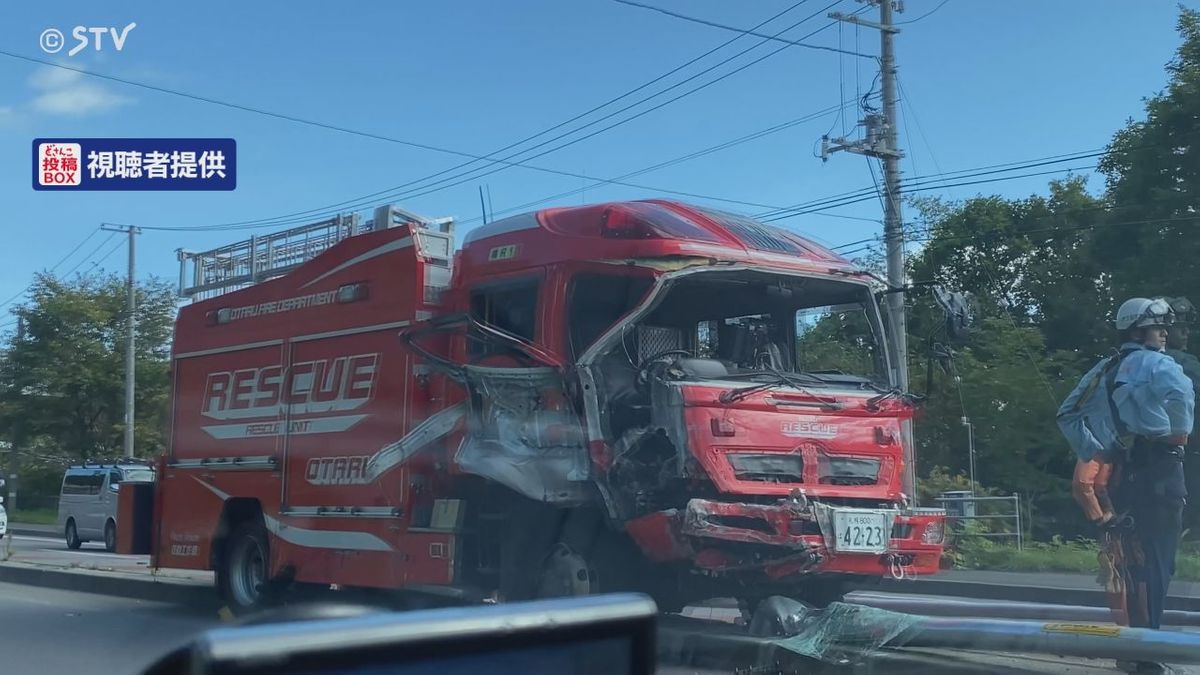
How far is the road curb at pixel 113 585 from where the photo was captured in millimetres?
13422

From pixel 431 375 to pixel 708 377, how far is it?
237 cm

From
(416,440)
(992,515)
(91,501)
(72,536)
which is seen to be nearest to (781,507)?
(416,440)

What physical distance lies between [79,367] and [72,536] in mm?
13616

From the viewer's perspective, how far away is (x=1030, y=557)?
1762cm

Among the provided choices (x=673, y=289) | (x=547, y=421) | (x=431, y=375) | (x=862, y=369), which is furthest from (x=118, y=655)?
(x=862, y=369)

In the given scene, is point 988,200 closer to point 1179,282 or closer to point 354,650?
point 1179,282

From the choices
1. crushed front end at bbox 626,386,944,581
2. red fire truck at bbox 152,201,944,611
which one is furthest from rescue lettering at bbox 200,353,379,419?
crushed front end at bbox 626,386,944,581

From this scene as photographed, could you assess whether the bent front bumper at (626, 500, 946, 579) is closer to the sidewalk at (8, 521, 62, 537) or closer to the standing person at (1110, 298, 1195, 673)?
the standing person at (1110, 298, 1195, 673)

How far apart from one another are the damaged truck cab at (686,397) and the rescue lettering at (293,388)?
907 millimetres

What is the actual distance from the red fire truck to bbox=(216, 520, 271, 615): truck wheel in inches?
12.1

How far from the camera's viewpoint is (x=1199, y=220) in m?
28.9

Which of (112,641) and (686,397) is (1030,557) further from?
(112,641)

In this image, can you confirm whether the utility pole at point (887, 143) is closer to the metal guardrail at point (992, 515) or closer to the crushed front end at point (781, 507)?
the metal guardrail at point (992, 515)

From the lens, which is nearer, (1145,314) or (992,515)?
(1145,314)
